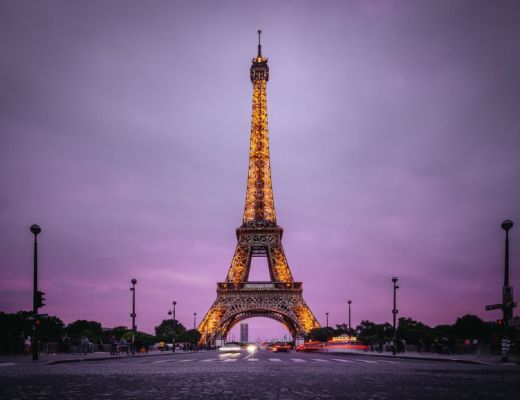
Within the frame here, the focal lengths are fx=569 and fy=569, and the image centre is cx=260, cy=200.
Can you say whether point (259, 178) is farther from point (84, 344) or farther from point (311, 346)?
point (84, 344)

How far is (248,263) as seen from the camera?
8181cm

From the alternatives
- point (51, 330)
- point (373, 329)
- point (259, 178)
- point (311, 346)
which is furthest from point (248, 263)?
point (373, 329)

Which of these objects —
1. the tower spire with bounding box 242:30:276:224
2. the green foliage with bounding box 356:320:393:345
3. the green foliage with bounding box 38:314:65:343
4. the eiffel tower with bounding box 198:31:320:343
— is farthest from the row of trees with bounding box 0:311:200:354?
the green foliage with bounding box 356:320:393:345

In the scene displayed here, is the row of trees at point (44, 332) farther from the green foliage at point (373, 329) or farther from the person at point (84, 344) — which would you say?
the green foliage at point (373, 329)

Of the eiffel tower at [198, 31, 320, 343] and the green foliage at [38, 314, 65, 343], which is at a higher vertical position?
the eiffel tower at [198, 31, 320, 343]

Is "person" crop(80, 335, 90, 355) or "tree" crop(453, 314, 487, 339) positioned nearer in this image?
"person" crop(80, 335, 90, 355)

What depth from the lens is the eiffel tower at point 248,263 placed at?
2950 inches

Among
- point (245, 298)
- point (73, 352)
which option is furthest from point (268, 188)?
point (73, 352)

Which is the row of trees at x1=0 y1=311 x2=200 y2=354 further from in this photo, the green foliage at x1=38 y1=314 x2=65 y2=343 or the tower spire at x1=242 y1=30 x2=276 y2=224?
the tower spire at x1=242 y1=30 x2=276 y2=224

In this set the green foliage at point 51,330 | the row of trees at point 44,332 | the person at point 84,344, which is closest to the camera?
the row of trees at point 44,332

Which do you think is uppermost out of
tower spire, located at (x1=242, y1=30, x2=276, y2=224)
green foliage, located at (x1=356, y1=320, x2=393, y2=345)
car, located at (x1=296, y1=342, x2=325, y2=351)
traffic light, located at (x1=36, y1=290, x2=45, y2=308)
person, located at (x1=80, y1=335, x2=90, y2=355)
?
tower spire, located at (x1=242, y1=30, x2=276, y2=224)

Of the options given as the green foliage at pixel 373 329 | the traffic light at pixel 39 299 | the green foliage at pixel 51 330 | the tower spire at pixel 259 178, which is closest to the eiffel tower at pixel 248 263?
the tower spire at pixel 259 178

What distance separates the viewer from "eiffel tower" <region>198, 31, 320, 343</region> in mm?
74938

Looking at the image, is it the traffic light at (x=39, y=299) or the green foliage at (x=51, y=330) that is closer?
the traffic light at (x=39, y=299)
